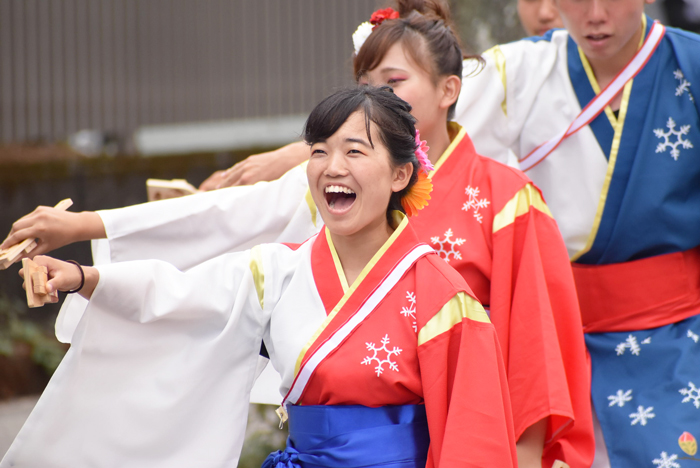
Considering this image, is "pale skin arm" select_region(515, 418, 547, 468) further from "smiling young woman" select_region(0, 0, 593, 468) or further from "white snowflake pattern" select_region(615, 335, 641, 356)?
"white snowflake pattern" select_region(615, 335, 641, 356)

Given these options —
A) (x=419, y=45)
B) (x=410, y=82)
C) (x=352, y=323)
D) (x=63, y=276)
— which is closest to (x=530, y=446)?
(x=352, y=323)

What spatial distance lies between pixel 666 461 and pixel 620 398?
10.4 inches

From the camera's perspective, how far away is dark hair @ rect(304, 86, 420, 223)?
7.60 feet

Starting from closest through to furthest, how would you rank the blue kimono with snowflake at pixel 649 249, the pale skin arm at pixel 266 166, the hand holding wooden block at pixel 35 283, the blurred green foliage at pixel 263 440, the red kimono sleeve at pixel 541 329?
1. the hand holding wooden block at pixel 35 283
2. the red kimono sleeve at pixel 541 329
3. the blue kimono with snowflake at pixel 649 249
4. the pale skin arm at pixel 266 166
5. the blurred green foliage at pixel 263 440

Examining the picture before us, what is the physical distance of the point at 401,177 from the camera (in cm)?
240

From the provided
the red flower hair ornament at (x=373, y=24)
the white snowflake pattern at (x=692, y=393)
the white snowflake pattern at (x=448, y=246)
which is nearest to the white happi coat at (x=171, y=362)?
the white snowflake pattern at (x=448, y=246)

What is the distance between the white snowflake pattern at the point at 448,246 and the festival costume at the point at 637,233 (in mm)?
643

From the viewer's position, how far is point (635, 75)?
3098mm

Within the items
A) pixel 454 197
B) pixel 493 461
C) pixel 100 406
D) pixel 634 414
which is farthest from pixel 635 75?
pixel 100 406

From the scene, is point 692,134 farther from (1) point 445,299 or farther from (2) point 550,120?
(1) point 445,299

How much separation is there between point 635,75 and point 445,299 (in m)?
1.42

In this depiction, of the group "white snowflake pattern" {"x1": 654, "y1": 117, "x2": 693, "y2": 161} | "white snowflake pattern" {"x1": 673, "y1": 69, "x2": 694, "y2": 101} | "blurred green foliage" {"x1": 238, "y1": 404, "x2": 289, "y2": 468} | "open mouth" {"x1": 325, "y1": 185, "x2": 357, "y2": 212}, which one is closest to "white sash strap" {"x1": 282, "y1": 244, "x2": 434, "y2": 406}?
"open mouth" {"x1": 325, "y1": 185, "x2": 357, "y2": 212}

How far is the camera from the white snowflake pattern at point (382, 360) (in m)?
2.21

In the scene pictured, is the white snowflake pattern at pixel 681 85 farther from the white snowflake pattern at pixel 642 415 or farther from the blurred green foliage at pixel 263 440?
the blurred green foliage at pixel 263 440
